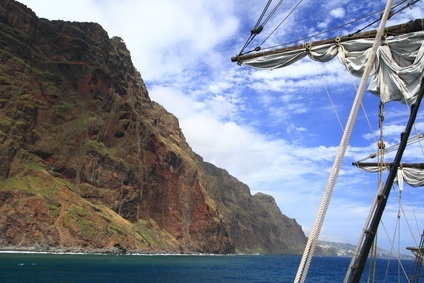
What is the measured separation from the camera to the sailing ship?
9789 mm

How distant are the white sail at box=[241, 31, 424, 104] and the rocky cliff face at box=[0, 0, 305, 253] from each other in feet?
358

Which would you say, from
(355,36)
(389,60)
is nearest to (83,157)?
(355,36)

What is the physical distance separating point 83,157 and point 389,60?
143750 millimetres

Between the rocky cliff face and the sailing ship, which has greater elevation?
the rocky cliff face

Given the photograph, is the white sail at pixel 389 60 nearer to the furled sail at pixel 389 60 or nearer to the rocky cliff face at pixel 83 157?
the furled sail at pixel 389 60

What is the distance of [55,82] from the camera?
158750 millimetres

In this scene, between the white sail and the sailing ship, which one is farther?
the white sail

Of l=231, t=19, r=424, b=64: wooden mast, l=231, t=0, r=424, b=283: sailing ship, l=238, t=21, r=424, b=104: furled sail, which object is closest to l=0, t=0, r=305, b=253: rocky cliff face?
l=231, t=19, r=424, b=64: wooden mast

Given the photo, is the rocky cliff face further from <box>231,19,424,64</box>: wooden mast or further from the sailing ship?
the sailing ship

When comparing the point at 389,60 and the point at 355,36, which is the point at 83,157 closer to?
the point at 355,36

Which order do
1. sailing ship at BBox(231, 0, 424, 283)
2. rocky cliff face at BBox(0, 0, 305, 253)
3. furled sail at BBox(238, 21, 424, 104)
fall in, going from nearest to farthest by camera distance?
sailing ship at BBox(231, 0, 424, 283) < furled sail at BBox(238, 21, 424, 104) < rocky cliff face at BBox(0, 0, 305, 253)

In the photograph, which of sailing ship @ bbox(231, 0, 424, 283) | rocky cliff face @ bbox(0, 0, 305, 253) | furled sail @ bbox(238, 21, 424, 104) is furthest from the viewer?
rocky cliff face @ bbox(0, 0, 305, 253)

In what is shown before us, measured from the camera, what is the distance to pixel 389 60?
43.9ft

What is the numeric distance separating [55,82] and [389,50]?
161 m
